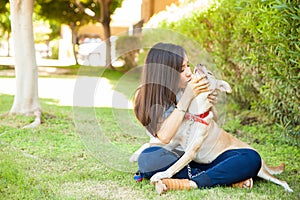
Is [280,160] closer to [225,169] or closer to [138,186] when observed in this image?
[225,169]

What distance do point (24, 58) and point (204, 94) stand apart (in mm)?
3444

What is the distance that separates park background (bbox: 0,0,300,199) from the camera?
133 inches

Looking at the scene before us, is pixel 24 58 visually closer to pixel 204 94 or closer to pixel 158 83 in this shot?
pixel 158 83

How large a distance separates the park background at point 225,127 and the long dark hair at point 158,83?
0.50 metres

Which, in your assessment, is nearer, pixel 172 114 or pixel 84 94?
pixel 172 114

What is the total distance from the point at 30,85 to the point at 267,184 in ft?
11.9

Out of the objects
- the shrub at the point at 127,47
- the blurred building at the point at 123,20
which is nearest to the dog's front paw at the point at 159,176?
the shrub at the point at 127,47

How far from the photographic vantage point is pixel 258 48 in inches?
206

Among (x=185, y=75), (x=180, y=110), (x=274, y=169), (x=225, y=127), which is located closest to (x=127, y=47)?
(x=225, y=127)

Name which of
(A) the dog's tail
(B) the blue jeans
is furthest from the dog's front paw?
(A) the dog's tail

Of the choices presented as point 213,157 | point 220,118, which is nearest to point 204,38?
point 220,118

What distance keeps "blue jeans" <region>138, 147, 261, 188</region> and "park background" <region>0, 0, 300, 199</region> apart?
0.10 metres

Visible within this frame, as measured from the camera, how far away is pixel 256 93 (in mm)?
6441

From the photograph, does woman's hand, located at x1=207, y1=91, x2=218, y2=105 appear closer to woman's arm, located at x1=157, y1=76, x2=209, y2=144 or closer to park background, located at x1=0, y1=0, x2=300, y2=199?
woman's arm, located at x1=157, y1=76, x2=209, y2=144
